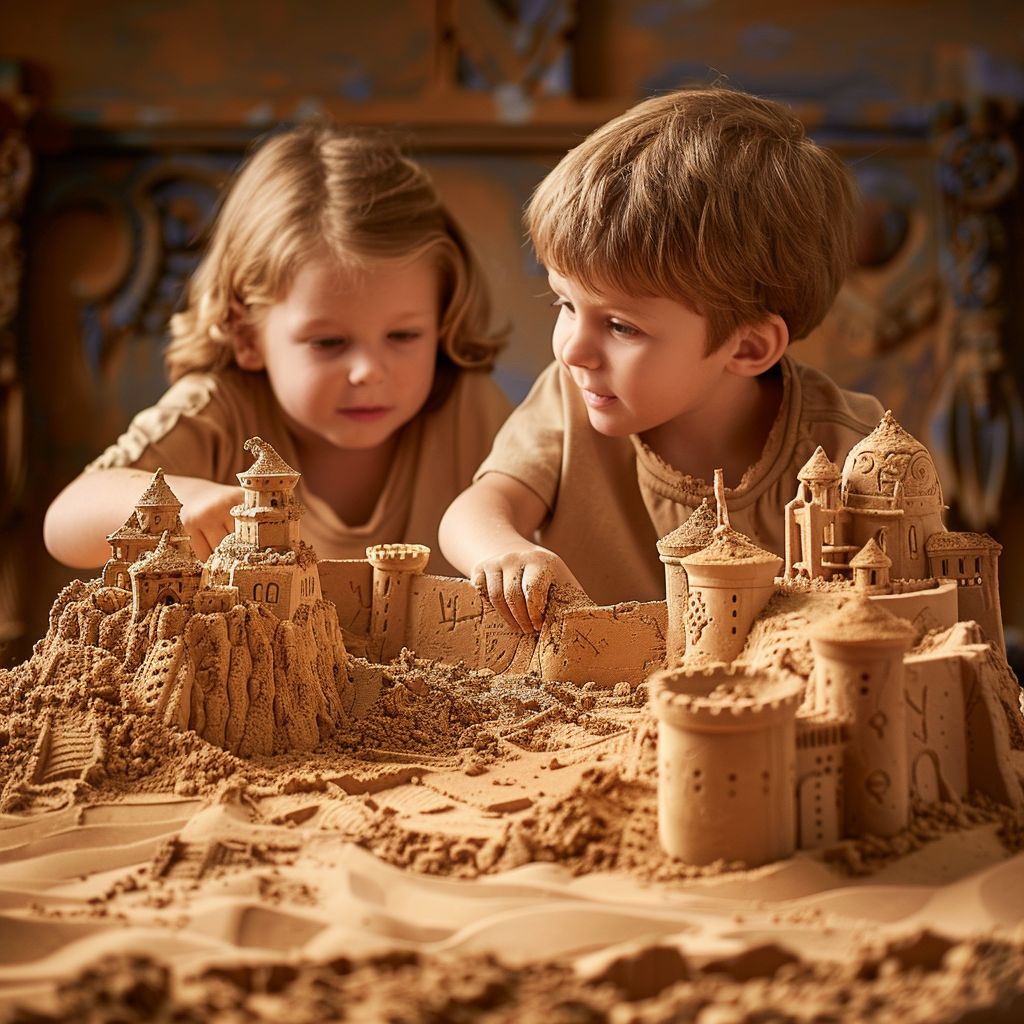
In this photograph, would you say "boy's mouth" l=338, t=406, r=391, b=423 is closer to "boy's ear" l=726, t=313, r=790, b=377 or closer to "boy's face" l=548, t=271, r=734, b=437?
"boy's face" l=548, t=271, r=734, b=437

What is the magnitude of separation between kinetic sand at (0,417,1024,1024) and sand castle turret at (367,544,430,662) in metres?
0.02

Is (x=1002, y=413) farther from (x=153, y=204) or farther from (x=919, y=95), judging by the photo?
(x=153, y=204)

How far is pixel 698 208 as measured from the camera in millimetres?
4238

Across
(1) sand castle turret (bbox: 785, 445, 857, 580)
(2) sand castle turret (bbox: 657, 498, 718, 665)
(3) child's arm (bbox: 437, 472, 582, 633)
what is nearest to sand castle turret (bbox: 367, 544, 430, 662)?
(3) child's arm (bbox: 437, 472, 582, 633)

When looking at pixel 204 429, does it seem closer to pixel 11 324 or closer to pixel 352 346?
pixel 352 346

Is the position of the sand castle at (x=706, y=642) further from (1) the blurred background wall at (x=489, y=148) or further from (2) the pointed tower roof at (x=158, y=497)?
(1) the blurred background wall at (x=489, y=148)

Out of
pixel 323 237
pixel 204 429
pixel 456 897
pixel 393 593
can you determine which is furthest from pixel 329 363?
pixel 456 897

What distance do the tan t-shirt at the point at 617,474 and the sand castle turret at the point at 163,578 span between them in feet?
4.80

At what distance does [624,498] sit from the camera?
5.14 meters

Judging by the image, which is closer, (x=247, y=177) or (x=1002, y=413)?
(x=247, y=177)

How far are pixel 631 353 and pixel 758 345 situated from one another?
535 millimetres

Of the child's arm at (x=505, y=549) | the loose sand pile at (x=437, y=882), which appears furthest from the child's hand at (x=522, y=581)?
the loose sand pile at (x=437, y=882)

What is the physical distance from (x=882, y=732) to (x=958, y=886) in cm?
44

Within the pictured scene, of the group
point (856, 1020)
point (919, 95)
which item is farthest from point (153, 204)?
point (856, 1020)
